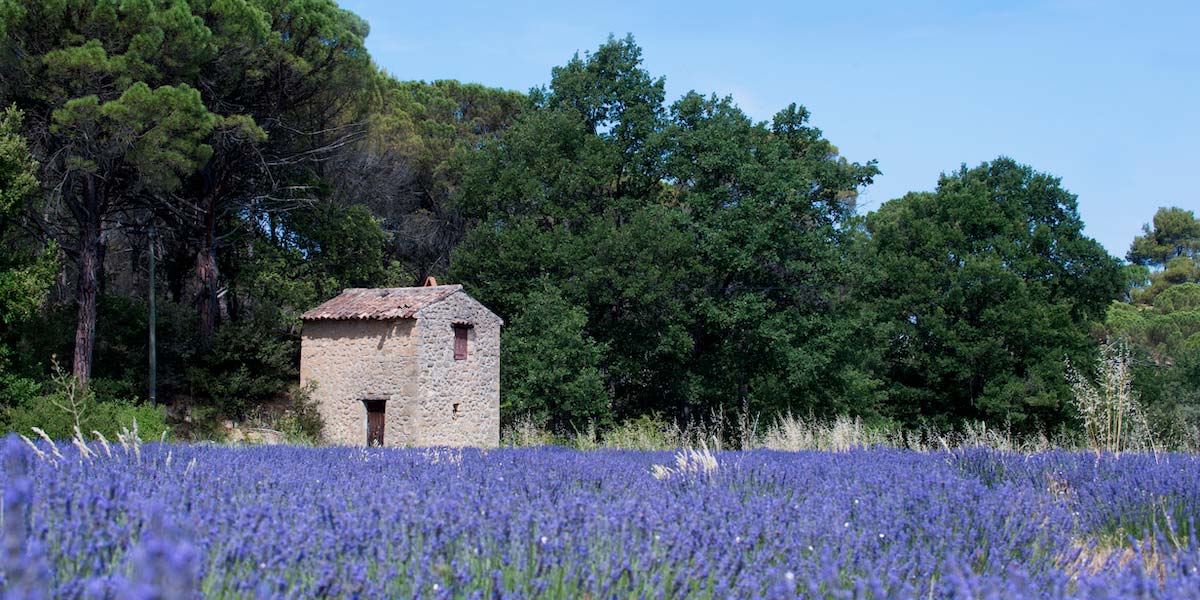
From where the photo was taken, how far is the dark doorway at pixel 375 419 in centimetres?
1884

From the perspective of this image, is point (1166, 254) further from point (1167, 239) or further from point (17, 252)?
point (17, 252)

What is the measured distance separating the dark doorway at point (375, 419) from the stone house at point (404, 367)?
0.02 meters

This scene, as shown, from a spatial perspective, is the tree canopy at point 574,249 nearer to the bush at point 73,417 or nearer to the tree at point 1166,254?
the bush at point 73,417

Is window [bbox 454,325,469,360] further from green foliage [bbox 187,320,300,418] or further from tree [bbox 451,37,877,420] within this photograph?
green foliage [bbox 187,320,300,418]

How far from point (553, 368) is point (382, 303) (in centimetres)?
400

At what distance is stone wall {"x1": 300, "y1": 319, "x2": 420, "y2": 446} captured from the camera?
18266mm

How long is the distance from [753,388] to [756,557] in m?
20.8

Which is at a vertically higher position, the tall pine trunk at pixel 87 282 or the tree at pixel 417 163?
the tree at pixel 417 163

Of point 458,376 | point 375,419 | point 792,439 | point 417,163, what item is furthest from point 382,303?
point 417,163

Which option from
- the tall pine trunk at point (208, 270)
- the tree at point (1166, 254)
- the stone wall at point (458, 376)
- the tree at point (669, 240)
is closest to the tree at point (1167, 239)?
the tree at point (1166, 254)

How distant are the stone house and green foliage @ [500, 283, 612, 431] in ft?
3.18

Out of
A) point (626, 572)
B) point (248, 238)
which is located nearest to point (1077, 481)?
point (626, 572)

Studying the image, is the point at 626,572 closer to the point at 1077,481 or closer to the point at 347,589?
the point at 347,589

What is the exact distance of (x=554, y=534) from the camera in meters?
3.14
